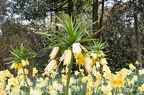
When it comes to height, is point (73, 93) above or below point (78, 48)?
below

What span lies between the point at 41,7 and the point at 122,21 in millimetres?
3211

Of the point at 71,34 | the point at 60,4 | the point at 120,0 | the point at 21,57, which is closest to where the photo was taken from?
the point at 71,34

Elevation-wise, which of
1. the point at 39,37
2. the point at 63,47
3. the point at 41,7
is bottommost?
the point at 39,37

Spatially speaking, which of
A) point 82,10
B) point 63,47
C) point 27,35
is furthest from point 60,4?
point 63,47

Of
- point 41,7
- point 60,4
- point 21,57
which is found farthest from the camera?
point 60,4

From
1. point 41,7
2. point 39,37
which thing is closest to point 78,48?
point 41,7

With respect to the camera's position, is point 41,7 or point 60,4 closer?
point 41,7

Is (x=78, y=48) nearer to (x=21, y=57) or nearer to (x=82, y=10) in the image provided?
(x=21, y=57)

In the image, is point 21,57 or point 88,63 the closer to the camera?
point 88,63

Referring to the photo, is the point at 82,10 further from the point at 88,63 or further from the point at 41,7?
the point at 88,63

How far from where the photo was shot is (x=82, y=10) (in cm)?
970

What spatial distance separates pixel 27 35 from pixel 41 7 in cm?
219

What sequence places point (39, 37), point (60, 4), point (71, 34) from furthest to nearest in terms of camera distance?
point (39, 37) < point (60, 4) < point (71, 34)

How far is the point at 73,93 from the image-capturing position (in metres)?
3.49
